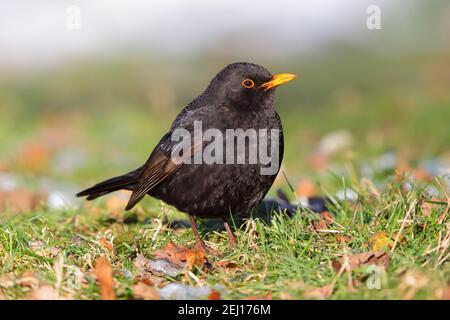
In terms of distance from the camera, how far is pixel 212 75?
15992 mm

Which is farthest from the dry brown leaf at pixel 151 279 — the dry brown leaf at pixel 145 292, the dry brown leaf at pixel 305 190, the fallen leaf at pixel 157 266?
the dry brown leaf at pixel 305 190

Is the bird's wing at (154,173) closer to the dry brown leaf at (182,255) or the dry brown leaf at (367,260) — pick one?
the dry brown leaf at (182,255)

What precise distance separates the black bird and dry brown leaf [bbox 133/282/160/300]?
1.04 meters

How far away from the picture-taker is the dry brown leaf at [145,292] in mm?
4109

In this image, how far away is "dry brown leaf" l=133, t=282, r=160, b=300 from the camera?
13.5 ft

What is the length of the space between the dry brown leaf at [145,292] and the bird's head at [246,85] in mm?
1922

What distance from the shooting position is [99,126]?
1214 cm

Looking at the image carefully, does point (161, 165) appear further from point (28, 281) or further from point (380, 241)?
point (380, 241)

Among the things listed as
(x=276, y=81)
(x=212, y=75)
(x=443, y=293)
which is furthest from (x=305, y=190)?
(x=212, y=75)

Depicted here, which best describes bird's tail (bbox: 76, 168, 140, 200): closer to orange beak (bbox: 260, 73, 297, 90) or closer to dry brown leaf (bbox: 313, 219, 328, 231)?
orange beak (bbox: 260, 73, 297, 90)

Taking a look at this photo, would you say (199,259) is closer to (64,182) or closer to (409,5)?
(64,182)

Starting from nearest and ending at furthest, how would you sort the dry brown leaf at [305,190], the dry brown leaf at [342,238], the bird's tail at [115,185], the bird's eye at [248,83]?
the dry brown leaf at [342,238]
the bird's eye at [248,83]
the bird's tail at [115,185]
the dry brown leaf at [305,190]

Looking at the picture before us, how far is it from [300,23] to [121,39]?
589 centimetres

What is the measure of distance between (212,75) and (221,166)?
35.7ft
